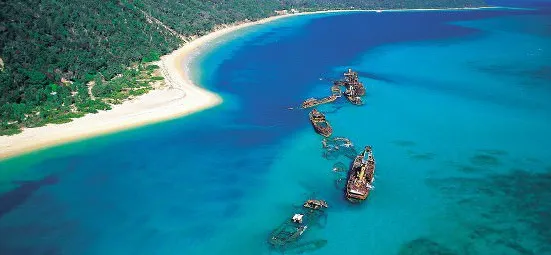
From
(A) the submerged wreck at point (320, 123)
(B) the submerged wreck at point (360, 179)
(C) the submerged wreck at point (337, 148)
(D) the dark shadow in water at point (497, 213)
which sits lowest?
(D) the dark shadow in water at point (497, 213)

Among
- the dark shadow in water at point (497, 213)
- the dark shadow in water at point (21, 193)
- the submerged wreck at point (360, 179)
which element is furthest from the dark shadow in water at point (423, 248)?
the dark shadow in water at point (21, 193)

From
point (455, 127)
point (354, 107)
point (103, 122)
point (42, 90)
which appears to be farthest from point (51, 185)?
point (455, 127)

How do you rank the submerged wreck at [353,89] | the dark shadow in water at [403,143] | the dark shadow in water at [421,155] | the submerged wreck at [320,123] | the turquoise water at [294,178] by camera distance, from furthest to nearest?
the submerged wreck at [353,89] < the submerged wreck at [320,123] < the dark shadow in water at [403,143] < the dark shadow in water at [421,155] < the turquoise water at [294,178]

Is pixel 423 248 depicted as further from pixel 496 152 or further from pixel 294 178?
pixel 496 152

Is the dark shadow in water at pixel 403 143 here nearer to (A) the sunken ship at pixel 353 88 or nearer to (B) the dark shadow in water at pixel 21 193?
(A) the sunken ship at pixel 353 88

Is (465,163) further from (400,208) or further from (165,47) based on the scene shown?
(165,47)

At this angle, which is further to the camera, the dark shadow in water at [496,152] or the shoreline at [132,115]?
the shoreline at [132,115]

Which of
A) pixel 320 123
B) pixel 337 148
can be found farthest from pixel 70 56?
pixel 337 148
